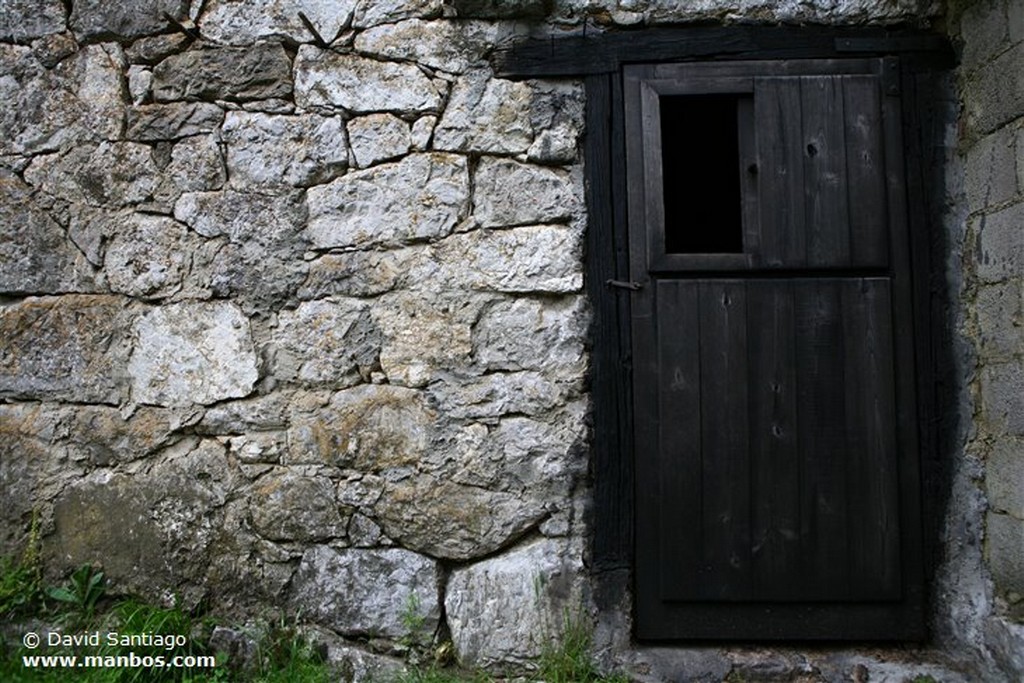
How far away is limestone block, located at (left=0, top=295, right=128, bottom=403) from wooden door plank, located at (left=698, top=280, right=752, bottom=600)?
1.91 meters

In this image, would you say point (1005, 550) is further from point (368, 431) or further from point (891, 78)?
point (368, 431)

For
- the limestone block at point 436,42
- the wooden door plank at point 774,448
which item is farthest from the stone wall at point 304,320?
the wooden door plank at point 774,448

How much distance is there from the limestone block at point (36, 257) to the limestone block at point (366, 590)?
1221mm

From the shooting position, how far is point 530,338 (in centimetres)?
254

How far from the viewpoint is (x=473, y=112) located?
2.60 metres

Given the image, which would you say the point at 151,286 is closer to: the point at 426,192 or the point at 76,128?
the point at 76,128

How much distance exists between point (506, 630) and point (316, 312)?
117 centimetres

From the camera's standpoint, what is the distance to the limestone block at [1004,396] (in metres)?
2.33

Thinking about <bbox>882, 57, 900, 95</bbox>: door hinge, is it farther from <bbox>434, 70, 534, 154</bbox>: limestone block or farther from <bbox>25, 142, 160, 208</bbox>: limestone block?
<bbox>25, 142, 160, 208</bbox>: limestone block

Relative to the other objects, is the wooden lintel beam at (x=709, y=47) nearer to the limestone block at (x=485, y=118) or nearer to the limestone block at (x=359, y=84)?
the limestone block at (x=485, y=118)

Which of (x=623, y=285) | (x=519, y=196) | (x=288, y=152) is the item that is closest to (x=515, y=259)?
(x=519, y=196)

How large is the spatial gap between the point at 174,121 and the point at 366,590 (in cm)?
167

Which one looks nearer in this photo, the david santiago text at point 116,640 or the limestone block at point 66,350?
the david santiago text at point 116,640

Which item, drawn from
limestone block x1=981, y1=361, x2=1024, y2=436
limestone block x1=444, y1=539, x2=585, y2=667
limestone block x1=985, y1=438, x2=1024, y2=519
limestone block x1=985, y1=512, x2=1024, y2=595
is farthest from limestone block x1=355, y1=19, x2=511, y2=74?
limestone block x1=985, y1=512, x2=1024, y2=595
